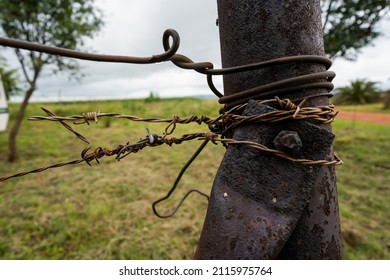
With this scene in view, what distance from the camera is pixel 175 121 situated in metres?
0.76

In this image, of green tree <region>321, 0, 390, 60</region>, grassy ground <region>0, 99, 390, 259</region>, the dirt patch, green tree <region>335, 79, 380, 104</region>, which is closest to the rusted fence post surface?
grassy ground <region>0, 99, 390, 259</region>

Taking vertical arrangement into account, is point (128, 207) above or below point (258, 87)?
below

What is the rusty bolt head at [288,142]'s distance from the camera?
57cm

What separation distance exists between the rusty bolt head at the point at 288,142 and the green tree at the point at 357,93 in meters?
17.0

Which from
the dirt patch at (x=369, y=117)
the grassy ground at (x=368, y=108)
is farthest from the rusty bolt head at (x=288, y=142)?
the grassy ground at (x=368, y=108)

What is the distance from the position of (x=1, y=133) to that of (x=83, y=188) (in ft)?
23.7

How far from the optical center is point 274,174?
1.95 feet

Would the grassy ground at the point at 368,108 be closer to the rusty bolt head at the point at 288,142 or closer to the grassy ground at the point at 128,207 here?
the grassy ground at the point at 128,207

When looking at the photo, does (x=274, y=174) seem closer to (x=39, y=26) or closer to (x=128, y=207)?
(x=128, y=207)

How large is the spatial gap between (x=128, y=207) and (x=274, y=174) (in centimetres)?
359

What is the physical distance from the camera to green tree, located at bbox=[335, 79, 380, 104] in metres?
15.8

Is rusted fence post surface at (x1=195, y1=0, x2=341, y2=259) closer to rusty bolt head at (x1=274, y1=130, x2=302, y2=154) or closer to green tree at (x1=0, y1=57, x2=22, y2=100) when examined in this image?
rusty bolt head at (x1=274, y1=130, x2=302, y2=154)

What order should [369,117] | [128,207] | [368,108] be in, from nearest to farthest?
1. [128,207]
2. [369,117]
3. [368,108]

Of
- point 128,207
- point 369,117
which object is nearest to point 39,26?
point 128,207
